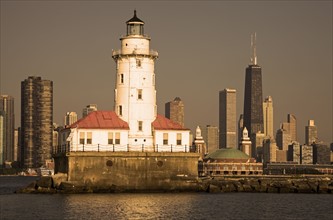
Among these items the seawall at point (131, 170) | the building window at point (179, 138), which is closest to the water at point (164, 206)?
the seawall at point (131, 170)

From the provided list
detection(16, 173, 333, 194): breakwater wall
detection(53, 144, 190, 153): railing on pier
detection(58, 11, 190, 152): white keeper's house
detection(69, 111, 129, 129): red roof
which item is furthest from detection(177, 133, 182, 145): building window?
detection(69, 111, 129, 129): red roof

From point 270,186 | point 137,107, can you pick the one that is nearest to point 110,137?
point 137,107

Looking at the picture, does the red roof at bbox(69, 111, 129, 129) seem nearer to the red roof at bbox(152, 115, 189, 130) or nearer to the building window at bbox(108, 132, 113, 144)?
the building window at bbox(108, 132, 113, 144)

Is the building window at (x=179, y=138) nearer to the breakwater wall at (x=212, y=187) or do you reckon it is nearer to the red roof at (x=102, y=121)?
the breakwater wall at (x=212, y=187)

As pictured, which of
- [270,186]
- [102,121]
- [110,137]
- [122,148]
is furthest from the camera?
[270,186]

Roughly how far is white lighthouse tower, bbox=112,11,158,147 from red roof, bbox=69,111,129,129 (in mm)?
872

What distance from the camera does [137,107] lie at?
3777 inches

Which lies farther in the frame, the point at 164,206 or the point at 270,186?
the point at 270,186

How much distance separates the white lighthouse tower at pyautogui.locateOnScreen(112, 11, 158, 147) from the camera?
95.4 meters

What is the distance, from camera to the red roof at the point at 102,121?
93625mm

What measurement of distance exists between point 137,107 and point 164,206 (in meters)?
20.5

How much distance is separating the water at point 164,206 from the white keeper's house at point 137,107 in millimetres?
6969

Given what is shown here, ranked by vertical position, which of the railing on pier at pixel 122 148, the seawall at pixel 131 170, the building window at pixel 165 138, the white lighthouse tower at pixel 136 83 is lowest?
the seawall at pixel 131 170

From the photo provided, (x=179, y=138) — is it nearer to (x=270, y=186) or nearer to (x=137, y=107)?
(x=137, y=107)
